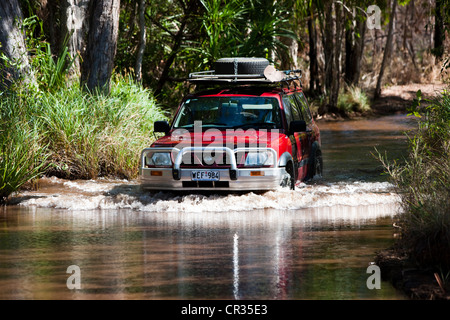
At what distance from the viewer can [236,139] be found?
37.9 ft

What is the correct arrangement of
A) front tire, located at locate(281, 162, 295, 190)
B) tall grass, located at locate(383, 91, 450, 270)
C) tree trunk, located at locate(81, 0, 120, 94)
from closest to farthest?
tall grass, located at locate(383, 91, 450, 270) < front tire, located at locate(281, 162, 295, 190) < tree trunk, located at locate(81, 0, 120, 94)

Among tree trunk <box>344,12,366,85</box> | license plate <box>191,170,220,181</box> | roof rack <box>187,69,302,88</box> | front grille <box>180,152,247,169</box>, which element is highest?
tree trunk <box>344,12,366,85</box>

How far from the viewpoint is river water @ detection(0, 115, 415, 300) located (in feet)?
22.5

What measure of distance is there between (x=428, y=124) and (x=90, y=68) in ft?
22.5

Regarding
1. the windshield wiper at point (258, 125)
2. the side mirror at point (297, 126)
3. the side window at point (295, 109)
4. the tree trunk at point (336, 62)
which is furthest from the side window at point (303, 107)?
the tree trunk at point (336, 62)

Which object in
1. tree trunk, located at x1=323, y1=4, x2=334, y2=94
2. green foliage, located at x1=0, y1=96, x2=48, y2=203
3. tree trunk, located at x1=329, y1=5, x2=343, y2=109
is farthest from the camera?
tree trunk, located at x1=323, y1=4, x2=334, y2=94

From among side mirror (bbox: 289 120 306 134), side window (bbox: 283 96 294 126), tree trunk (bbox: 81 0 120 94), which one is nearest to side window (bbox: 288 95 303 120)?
side window (bbox: 283 96 294 126)

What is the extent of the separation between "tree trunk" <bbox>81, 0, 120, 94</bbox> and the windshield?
13.3 feet

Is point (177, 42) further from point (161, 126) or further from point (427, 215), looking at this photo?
point (427, 215)

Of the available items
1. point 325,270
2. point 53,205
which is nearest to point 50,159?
point 53,205

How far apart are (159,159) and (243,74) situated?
2436 millimetres

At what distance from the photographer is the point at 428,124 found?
13312 millimetres

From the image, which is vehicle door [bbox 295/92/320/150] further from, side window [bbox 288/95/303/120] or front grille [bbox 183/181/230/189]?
front grille [bbox 183/181/230/189]

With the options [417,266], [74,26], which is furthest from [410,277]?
[74,26]
